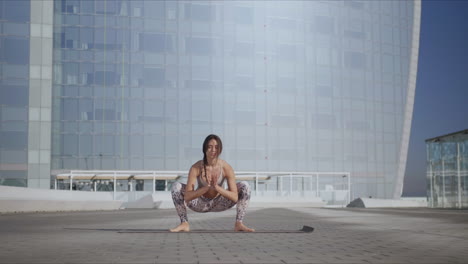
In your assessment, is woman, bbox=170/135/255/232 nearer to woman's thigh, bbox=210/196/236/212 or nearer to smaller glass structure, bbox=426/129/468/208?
woman's thigh, bbox=210/196/236/212

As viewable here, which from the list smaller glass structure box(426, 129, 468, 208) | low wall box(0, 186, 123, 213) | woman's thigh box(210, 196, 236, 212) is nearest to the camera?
woman's thigh box(210, 196, 236, 212)

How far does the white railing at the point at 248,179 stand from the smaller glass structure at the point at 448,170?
1469 cm

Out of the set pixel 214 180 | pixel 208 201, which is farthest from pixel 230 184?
pixel 208 201

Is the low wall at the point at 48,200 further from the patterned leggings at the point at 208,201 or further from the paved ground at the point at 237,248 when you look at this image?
the patterned leggings at the point at 208,201

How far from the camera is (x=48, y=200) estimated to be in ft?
91.5

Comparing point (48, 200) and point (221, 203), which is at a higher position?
point (221, 203)

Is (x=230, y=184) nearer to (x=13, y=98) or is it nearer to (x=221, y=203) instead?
(x=221, y=203)

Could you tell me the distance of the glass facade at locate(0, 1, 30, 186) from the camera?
2093 inches

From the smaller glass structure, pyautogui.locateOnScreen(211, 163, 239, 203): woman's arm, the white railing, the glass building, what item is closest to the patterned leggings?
pyautogui.locateOnScreen(211, 163, 239, 203): woman's arm

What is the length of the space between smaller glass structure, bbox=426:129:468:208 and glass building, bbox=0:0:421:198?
2396 centimetres

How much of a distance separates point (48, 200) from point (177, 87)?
31.2 meters

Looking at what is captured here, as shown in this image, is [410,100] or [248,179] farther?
[410,100]

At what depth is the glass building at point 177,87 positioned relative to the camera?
5372 centimetres

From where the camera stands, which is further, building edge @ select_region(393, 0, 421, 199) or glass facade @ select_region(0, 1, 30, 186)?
building edge @ select_region(393, 0, 421, 199)
